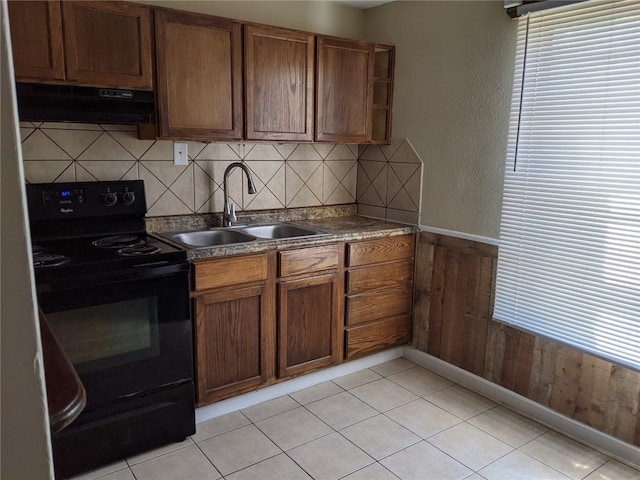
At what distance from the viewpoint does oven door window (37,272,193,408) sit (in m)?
1.94

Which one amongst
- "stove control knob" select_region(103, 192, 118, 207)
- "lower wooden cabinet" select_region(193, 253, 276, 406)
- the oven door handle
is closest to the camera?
the oven door handle

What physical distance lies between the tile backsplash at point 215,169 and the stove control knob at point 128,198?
0.11m

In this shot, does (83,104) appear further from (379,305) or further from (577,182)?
(577,182)

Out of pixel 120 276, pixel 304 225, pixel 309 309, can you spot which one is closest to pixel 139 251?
pixel 120 276

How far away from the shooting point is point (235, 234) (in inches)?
111

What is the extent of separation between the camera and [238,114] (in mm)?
2604

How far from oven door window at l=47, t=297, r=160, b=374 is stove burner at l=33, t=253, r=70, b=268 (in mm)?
196

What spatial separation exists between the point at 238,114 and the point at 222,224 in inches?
26.1

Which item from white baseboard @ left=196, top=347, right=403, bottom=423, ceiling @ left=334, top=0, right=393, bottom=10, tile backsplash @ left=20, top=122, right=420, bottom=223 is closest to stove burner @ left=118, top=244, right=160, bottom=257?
tile backsplash @ left=20, top=122, right=420, bottom=223

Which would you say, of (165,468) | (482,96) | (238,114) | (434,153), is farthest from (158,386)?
(482,96)

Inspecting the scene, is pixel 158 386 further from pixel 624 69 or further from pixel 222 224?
pixel 624 69

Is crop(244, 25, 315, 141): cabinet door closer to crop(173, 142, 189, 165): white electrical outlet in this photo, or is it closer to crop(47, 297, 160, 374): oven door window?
crop(173, 142, 189, 165): white electrical outlet

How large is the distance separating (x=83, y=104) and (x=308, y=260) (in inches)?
52.6

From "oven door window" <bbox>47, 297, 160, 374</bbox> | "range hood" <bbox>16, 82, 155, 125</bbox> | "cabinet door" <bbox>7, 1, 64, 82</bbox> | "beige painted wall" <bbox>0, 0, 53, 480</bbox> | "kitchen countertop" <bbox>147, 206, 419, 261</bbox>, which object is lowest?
"oven door window" <bbox>47, 297, 160, 374</bbox>
